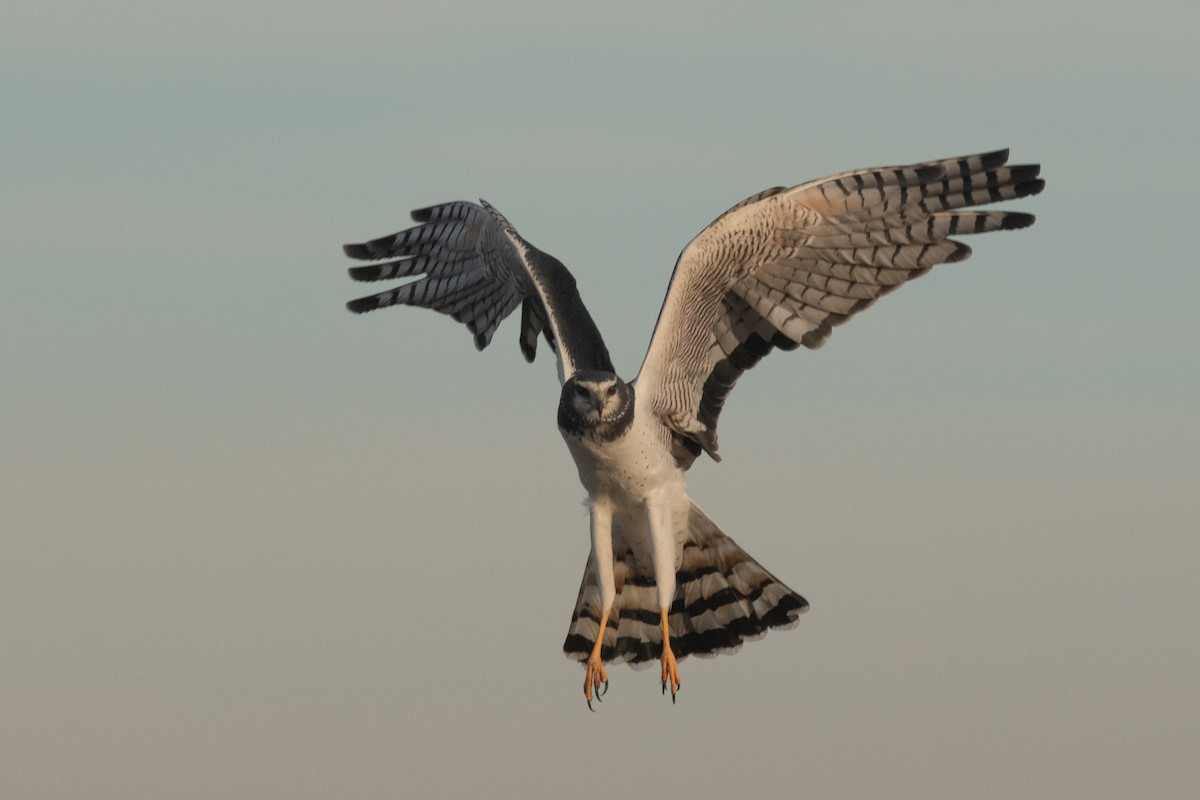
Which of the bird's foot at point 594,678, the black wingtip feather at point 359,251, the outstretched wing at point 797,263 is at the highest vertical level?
the black wingtip feather at point 359,251

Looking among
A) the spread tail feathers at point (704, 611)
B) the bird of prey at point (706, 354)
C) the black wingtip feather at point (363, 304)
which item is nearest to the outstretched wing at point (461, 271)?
the black wingtip feather at point (363, 304)

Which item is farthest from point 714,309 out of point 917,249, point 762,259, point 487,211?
point 487,211

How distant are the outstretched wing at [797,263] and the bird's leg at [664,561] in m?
0.50

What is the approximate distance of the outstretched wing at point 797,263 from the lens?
13.1m

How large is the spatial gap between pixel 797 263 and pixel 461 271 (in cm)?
303

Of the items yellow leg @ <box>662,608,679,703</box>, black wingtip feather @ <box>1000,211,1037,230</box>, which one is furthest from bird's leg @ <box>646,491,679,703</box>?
black wingtip feather @ <box>1000,211,1037,230</box>

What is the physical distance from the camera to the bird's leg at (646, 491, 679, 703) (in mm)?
13273

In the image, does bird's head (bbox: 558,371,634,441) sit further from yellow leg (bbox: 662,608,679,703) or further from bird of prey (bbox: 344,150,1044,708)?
yellow leg (bbox: 662,608,679,703)

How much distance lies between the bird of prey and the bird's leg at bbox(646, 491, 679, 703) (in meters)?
0.01

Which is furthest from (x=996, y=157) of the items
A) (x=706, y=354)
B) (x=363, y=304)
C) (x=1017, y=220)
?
(x=363, y=304)

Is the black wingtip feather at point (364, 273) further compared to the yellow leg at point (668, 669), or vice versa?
the black wingtip feather at point (364, 273)

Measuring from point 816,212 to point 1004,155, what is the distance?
123 centimetres

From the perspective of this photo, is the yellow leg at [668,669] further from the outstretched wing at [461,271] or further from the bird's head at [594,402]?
the outstretched wing at [461,271]

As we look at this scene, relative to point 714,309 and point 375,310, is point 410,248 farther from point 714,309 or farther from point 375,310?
point 714,309
